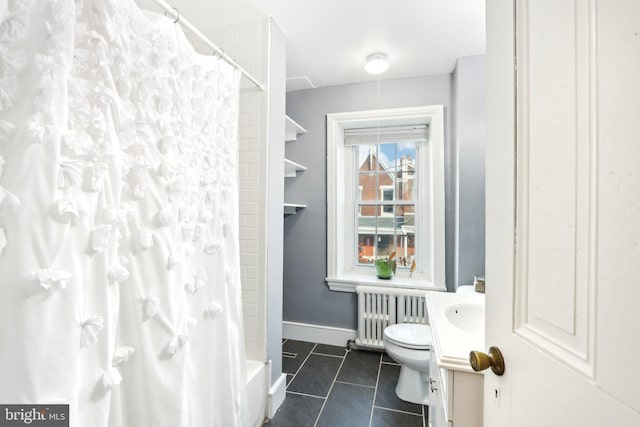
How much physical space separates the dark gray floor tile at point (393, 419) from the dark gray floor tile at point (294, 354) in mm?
718

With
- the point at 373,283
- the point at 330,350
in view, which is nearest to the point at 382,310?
the point at 373,283

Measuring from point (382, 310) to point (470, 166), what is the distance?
4.47 ft

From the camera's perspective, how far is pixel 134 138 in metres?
0.89

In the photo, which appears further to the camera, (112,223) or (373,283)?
(373,283)

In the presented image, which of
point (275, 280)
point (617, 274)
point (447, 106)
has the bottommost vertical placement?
point (275, 280)

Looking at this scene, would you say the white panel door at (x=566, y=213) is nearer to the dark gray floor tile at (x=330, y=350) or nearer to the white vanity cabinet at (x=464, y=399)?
the white vanity cabinet at (x=464, y=399)

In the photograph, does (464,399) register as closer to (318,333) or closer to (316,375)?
(316,375)

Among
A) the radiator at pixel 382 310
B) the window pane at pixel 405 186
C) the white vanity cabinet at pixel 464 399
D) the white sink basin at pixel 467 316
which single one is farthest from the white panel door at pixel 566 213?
the window pane at pixel 405 186

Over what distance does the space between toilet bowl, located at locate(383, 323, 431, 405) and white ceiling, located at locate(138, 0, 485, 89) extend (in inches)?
79.7

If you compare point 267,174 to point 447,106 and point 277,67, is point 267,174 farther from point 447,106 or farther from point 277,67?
point 447,106

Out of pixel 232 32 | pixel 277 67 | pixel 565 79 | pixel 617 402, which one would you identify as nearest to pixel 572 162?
pixel 565 79

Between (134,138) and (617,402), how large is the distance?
3.78ft

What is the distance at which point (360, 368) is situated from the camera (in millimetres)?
2273

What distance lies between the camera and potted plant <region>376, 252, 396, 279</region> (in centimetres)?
262
